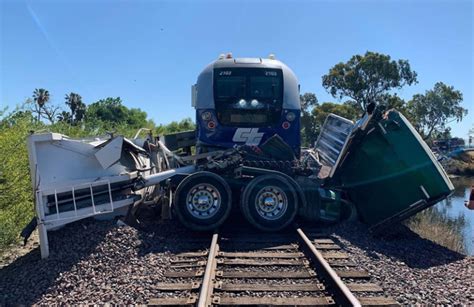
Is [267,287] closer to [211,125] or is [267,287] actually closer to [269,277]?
[269,277]

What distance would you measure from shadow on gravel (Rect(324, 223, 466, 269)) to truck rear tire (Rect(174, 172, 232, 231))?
83.2 inches

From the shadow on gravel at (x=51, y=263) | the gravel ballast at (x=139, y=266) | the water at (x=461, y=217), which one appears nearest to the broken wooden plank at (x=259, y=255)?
the gravel ballast at (x=139, y=266)

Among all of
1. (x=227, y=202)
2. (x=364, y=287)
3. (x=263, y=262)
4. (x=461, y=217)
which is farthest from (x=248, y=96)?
(x=461, y=217)

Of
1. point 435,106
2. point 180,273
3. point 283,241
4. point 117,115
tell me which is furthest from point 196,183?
point 435,106

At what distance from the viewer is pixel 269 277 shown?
5.45 meters

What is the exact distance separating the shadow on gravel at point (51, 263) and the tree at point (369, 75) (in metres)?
44.2

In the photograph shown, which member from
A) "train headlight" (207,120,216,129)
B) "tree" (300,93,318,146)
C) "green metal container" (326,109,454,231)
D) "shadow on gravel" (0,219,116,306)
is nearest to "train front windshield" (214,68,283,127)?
"train headlight" (207,120,216,129)

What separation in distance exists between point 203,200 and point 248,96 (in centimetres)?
333

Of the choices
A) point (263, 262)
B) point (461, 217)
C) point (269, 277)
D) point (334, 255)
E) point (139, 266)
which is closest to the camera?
point (269, 277)

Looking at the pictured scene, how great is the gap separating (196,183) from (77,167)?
2056 mm

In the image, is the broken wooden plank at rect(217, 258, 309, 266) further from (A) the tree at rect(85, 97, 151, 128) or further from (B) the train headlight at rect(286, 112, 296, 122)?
(A) the tree at rect(85, 97, 151, 128)

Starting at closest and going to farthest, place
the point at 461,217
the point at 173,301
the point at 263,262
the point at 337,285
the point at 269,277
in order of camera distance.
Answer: the point at 173,301 < the point at 337,285 < the point at 269,277 < the point at 263,262 < the point at 461,217

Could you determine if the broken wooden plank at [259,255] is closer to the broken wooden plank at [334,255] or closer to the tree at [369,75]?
the broken wooden plank at [334,255]

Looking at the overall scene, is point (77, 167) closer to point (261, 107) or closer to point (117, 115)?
point (261, 107)
